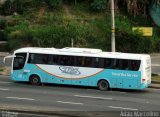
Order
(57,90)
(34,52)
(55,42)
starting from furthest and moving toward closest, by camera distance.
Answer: (55,42), (34,52), (57,90)

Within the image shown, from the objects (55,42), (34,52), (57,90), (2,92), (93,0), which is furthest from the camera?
(93,0)

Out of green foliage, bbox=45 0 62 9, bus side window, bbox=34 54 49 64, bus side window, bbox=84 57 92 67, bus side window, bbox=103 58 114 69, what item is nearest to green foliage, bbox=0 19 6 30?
green foliage, bbox=45 0 62 9

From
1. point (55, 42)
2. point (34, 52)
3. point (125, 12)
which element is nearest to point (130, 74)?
point (34, 52)

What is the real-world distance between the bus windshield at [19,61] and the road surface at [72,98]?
1.07 m

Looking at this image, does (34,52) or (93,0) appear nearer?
(34,52)

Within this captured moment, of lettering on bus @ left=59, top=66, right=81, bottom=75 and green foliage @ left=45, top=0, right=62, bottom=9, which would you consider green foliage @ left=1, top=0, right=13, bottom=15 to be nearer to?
green foliage @ left=45, top=0, right=62, bottom=9

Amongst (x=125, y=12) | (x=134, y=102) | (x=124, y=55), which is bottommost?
(x=134, y=102)

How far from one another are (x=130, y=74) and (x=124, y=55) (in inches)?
47.6

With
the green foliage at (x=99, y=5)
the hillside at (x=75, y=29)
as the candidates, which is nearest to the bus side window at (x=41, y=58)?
the hillside at (x=75, y=29)

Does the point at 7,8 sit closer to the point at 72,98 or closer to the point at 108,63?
the point at 108,63

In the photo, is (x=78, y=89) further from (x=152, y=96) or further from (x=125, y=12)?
(x=125, y=12)

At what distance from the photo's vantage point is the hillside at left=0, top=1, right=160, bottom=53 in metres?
46.4

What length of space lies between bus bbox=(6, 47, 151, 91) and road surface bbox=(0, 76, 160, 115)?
0.51 m

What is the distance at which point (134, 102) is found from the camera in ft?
82.3
